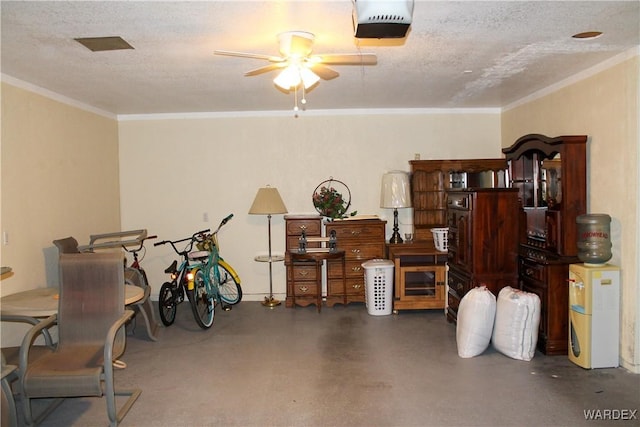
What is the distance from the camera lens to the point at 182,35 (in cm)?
333

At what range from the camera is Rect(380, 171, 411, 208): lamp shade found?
20.1 feet

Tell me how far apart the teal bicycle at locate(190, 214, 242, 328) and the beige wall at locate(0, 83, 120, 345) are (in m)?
1.40

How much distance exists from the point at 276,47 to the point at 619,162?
2952 millimetres

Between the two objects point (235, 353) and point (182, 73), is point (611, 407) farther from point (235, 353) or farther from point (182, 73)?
point (182, 73)

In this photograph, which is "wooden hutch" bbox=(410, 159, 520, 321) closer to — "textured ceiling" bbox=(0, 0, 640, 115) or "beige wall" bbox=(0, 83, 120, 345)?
"textured ceiling" bbox=(0, 0, 640, 115)

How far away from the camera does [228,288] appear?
6598mm

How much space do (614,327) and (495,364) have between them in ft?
3.30

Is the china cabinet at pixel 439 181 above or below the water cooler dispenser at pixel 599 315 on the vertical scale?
above

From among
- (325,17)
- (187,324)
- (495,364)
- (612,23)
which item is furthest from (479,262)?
(187,324)

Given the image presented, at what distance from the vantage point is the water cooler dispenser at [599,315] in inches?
157

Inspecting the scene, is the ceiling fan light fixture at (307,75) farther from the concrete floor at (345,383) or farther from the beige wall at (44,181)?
the beige wall at (44,181)

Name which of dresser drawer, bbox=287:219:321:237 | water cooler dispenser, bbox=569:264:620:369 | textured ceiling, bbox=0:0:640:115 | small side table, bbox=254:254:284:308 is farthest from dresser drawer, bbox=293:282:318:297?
water cooler dispenser, bbox=569:264:620:369

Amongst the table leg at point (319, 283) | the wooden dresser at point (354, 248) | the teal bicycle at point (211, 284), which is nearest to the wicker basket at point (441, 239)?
the wooden dresser at point (354, 248)

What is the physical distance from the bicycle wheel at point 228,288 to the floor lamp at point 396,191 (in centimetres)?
215
